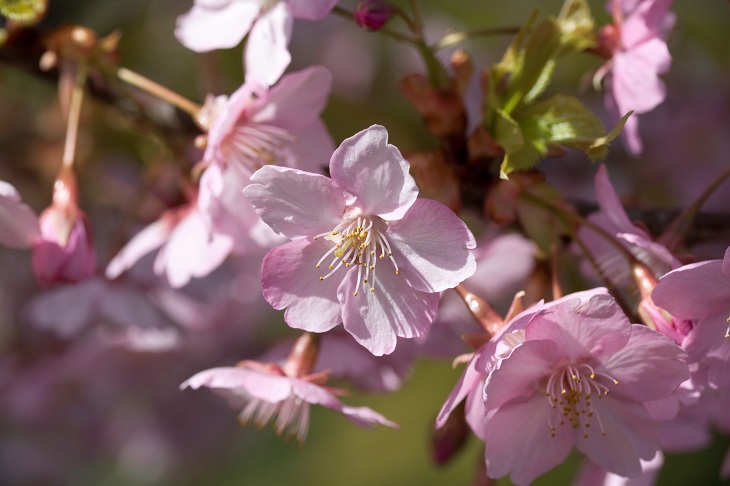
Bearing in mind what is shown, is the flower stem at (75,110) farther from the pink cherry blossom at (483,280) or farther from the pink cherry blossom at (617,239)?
the pink cherry blossom at (617,239)

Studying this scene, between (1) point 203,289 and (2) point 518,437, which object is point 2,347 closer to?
(1) point 203,289

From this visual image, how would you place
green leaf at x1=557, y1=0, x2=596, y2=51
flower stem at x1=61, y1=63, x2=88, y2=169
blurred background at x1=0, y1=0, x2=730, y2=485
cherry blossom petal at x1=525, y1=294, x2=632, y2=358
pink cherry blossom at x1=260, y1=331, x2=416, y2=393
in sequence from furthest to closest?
blurred background at x1=0, y1=0, x2=730, y2=485, pink cherry blossom at x1=260, y1=331, x2=416, y2=393, flower stem at x1=61, y1=63, x2=88, y2=169, green leaf at x1=557, y1=0, x2=596, y2=51, cherry blossom petal at x1=525, y1=294, x2=632, y2=358

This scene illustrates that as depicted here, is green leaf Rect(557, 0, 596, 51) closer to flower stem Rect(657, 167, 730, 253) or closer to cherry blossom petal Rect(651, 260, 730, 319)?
flower stem Rect(657, 167, 730, 253)

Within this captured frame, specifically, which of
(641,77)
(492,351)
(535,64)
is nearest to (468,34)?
(535,64)

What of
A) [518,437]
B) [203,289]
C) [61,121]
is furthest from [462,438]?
[61,121]

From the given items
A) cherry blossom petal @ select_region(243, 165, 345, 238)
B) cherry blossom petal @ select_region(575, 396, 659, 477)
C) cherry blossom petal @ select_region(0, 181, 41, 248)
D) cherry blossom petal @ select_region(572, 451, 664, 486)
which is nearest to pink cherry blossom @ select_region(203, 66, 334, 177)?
cherry blossom petal @ select_region(243, 165, 345, 238)

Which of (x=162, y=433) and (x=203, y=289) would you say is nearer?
(x=203, y=289)
